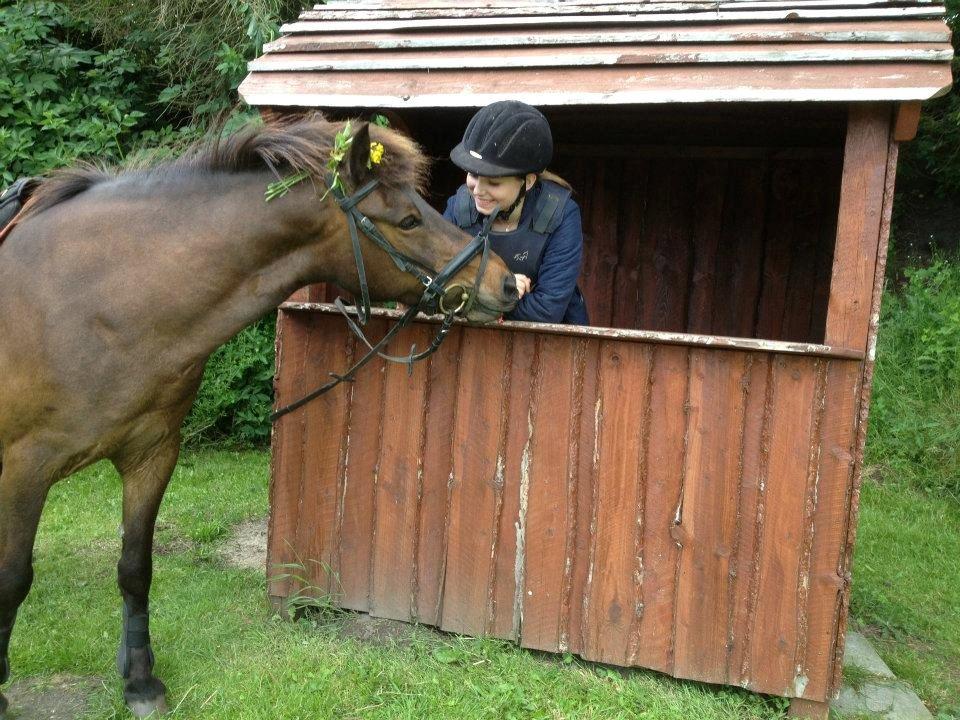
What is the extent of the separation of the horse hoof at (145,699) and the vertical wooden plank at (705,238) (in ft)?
13.1

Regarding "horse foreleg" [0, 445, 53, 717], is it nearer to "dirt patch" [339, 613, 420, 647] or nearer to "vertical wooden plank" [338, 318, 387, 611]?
"vertical wooden plank" [338, 318, 387, 611]

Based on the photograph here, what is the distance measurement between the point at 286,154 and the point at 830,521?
252 centimetres

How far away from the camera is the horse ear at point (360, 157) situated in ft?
9.24

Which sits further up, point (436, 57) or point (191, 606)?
point (436, 57)

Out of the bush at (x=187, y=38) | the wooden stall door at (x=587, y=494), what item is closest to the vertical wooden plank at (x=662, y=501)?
the wooden stall door at (x=587, y=494)

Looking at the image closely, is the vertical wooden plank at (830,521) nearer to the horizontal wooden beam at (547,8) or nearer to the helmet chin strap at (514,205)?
the helmet chin strap at (514,205)

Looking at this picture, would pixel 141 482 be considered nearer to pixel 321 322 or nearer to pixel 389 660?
pixel 321 322

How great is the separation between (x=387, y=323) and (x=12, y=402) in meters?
1.53

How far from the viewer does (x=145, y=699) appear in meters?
3.34

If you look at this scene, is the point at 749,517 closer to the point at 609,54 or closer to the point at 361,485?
the point at 361,485

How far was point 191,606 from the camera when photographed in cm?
423

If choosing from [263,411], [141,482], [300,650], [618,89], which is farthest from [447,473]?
[263,411]

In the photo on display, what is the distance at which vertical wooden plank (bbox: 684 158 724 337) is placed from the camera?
557 centimetres

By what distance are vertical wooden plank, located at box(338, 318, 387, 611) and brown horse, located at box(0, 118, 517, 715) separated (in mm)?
→ 809
